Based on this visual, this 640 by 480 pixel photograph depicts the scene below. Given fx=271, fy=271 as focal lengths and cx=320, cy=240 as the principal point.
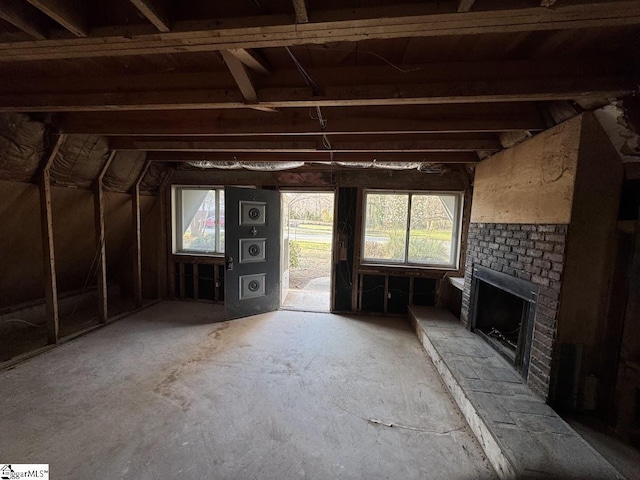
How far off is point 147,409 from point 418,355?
8.65 ft

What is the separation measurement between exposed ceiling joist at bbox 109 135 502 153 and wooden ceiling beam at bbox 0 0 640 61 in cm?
160

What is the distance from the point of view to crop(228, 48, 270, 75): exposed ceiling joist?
4.80 ft

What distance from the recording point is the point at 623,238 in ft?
6.26

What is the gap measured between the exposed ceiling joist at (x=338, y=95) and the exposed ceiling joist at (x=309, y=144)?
0.96m

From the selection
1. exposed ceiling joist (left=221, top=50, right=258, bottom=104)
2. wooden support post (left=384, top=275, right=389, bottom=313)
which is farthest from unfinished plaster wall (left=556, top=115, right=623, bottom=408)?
wooden support post (left=384, top=275, right=389, bottom=313)

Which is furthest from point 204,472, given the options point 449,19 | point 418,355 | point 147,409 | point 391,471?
point 449,19

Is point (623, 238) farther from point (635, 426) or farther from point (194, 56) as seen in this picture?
point (194, 56)

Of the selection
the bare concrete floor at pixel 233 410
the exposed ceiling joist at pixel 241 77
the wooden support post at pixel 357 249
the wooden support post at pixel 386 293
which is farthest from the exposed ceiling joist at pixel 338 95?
the wooden support post at pixel 386 293

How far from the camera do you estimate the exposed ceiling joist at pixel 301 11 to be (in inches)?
40.6

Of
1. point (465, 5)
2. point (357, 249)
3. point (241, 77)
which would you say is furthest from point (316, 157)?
point (465, 5)

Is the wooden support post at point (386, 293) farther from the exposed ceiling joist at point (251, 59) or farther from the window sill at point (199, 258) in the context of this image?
the exposed ceiling joist at point (251, 59)

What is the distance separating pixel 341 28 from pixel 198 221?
424 cm

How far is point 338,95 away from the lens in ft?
5.68

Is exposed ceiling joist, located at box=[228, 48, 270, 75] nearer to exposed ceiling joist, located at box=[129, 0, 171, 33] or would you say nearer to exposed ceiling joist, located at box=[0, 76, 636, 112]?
exposed ceiling joist, located at box=[0, 76, 636, 112]
